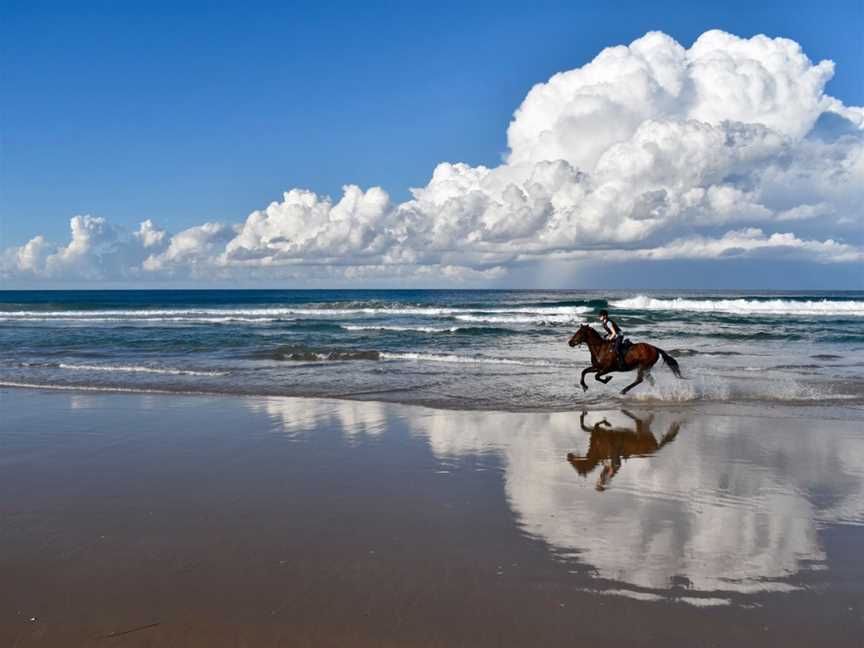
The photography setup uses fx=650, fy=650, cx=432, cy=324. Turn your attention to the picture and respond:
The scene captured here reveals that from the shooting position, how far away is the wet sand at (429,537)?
4203mm

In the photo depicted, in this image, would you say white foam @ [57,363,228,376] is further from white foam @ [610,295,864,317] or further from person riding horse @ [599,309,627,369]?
white foam @ [610,295,864,317]

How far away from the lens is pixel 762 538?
564cm

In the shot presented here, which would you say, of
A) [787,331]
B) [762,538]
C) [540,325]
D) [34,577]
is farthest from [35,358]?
[787,331]

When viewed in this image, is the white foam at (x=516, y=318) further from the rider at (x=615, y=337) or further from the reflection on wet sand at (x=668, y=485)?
the reflection on wet sand at (x=668, y=485)

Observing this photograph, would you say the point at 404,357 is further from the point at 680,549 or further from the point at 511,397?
the point at 680,549

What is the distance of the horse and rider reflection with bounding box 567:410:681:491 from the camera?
7.96 metres

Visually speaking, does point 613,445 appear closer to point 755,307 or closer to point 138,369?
point 138,369

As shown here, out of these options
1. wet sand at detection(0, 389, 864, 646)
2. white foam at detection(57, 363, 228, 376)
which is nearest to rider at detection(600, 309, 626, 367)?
wet sand at detection(0, 389, 864, 646)

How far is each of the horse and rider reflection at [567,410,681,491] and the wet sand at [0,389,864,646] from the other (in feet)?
0.21

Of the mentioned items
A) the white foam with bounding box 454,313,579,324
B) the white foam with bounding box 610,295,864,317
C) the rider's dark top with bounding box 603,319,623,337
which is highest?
the rider's dark top with bounding box 603,319,623,337

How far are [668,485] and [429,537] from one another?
10.2ft

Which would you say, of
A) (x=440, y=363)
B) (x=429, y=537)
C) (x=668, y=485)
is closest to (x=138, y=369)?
(x=440, y=363)

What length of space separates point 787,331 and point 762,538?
30611mm

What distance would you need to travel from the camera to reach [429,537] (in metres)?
5.62
